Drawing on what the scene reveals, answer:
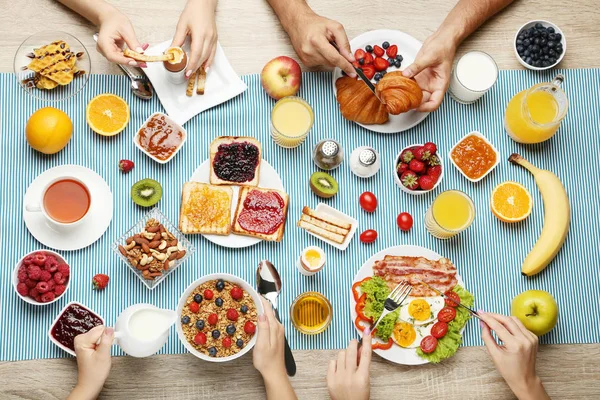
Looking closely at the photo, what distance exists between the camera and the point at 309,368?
8.52 feet

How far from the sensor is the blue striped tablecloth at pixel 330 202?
260cm

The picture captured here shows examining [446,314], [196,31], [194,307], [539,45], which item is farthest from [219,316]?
[539,45]

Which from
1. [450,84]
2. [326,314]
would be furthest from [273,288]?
[450,84]

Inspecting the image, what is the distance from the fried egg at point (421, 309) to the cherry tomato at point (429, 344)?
7cm

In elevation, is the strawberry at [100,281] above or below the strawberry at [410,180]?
below

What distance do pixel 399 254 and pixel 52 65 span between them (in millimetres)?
1766

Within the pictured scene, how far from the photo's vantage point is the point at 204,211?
8.56ft

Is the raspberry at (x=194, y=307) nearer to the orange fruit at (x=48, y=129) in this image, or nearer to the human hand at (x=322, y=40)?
the orange fruit at (x=48, y=129)

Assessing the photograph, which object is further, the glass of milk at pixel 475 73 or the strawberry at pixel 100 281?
the glass of milk at pixel 475 73

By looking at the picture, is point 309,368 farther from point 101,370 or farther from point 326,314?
point 101,370

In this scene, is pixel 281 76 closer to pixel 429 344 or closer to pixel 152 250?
pixel 152 250

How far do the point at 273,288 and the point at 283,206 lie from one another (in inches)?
14.5

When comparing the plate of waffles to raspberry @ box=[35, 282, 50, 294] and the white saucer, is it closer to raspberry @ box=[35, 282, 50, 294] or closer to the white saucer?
the white saucer

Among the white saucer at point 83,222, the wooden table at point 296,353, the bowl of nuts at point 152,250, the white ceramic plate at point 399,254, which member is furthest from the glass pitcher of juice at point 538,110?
the white saucer at point 83,222
